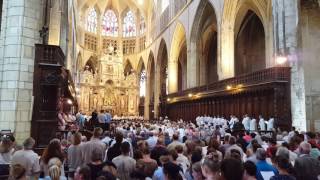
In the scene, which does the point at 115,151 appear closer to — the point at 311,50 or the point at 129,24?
the point at 311,50

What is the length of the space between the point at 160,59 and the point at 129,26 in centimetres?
1173

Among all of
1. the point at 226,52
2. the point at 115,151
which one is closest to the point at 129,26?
the point at 226,52

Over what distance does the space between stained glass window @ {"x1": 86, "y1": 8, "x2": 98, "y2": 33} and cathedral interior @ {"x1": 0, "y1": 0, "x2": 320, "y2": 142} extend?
16 cm

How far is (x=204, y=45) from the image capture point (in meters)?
32.7

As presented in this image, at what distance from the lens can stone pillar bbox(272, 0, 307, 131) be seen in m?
13.3

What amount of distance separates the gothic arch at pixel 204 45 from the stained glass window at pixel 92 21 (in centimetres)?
2033

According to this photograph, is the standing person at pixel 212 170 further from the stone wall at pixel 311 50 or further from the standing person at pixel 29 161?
the stone wall at pixel 311 50

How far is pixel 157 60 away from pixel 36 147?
2993 centimetres

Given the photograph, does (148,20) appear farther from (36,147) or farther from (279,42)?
(36,147)

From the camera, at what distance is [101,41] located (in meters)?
45.5

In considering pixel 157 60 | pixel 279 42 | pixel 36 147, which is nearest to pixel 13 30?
pixel 36 147

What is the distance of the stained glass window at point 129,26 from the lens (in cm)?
4694

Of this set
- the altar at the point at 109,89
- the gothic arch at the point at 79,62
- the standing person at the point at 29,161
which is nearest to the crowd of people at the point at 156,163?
the standing person at the point at 29,161

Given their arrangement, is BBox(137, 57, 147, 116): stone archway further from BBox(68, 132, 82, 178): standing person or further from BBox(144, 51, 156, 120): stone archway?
BBox(68, 132, 82, 178): standing person
